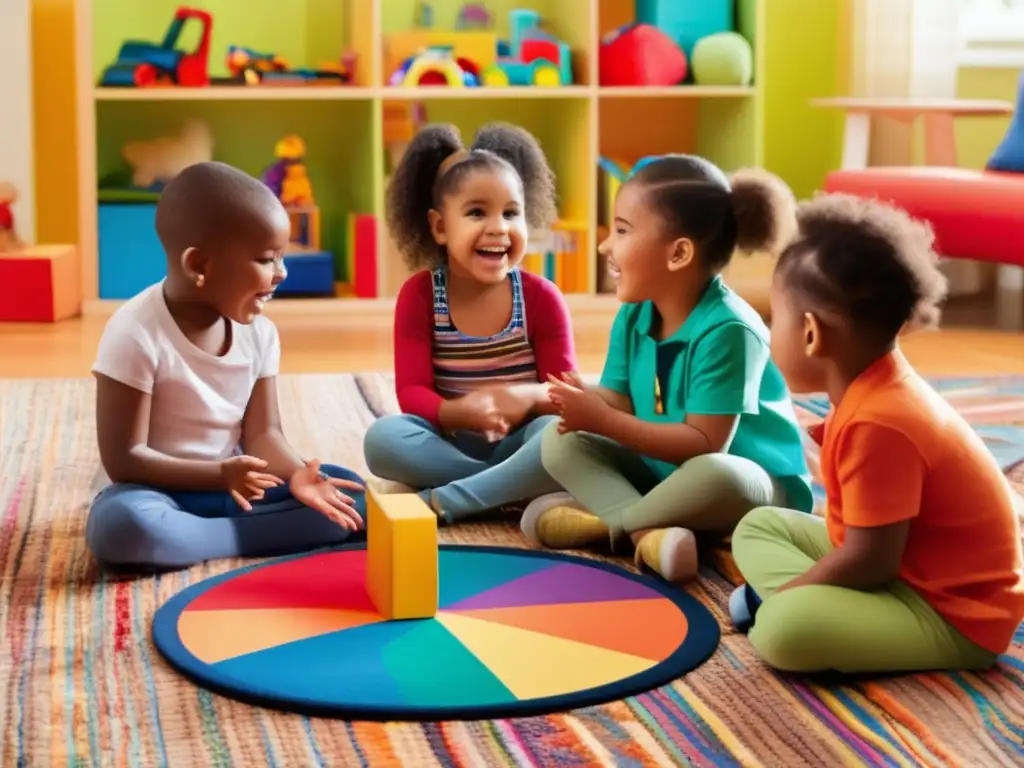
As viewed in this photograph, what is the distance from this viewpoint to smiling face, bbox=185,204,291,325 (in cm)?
159

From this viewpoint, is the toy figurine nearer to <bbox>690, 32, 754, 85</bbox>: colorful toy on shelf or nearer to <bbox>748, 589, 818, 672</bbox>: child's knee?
<bbox>690, 32, 754, 85</bbox>: colorful toy on shelf

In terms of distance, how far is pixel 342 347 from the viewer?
3086 mm

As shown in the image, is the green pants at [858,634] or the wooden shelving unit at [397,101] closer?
the green pants at [858,634]

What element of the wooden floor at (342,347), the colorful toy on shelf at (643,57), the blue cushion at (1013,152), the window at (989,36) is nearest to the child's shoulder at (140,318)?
the wooden floor at (342,347)

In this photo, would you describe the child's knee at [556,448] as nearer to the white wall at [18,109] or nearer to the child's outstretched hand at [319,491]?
the child's outstretched hand at [319,491]

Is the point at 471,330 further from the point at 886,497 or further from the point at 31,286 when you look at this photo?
the point at 31,286

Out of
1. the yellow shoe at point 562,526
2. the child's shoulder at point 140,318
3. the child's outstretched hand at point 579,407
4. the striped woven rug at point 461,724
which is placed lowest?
the striped woven rug at point 461,724

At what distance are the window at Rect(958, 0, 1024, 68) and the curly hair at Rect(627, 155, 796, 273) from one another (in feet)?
8.10

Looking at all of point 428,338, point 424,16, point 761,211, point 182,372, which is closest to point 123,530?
point 182,372

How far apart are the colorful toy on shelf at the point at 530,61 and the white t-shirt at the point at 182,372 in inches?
75.6

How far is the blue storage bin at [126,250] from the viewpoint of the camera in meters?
3.46

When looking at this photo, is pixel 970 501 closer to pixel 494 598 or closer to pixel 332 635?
pixel 494 598

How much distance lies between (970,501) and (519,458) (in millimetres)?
652

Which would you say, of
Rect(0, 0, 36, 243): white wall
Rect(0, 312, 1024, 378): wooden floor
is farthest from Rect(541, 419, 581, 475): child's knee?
Rect(0, 0, 36, 243): white wall
